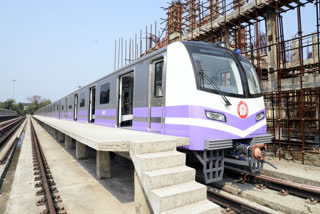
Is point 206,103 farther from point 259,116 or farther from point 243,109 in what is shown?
point 259,116

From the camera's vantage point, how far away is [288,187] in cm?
465

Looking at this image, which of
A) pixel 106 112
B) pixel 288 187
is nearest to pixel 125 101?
pixel 106 112

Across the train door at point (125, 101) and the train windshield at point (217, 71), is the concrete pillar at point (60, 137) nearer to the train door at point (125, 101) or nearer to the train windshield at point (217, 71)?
the train door at point (125, 101)

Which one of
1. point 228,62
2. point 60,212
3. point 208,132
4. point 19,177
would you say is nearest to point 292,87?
point 228,62

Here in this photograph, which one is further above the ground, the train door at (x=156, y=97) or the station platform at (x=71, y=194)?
the train door at (x=156, y=97)

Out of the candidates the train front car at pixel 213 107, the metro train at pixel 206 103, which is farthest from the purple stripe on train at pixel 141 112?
the train front car at pixel 213 107

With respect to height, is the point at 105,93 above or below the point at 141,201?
above

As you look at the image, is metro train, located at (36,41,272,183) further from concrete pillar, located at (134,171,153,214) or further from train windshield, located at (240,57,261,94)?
concrete pillar, located at (134,171,153,214)

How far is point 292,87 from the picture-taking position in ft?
26.1

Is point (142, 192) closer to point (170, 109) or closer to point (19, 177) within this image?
point (170, 109)

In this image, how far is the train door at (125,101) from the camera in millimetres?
7168

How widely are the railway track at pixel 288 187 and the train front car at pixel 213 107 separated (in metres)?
0.77

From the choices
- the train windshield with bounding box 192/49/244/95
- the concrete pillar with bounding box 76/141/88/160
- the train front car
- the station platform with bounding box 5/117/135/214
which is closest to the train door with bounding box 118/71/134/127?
the station platform with bounding box 5/117/135/214

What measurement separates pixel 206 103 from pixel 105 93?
5.39 meters
